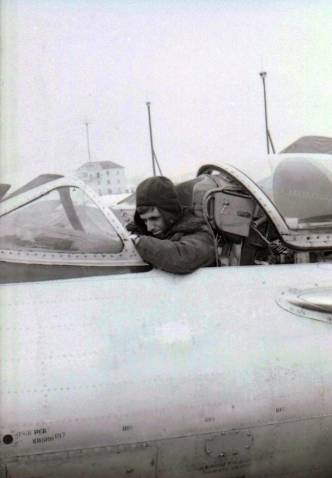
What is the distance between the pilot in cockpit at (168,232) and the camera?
9.91 feet

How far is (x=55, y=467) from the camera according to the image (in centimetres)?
253

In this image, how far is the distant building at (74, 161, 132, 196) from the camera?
11.5 ft

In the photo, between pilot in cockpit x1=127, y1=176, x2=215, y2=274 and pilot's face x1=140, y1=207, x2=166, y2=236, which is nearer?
pilot in cockpit x1=127, y1=176, x2=215, y2=274

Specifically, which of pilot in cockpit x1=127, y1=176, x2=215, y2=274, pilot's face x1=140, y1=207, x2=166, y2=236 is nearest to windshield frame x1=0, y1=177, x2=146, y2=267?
pilot in cockpit x1=127, y1=176, x2=215, y2=274

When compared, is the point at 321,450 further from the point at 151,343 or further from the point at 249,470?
the point at 151,343

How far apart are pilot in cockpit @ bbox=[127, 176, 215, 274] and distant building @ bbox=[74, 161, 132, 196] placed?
16.2 inches

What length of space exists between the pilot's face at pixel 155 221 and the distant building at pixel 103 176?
0.42 m

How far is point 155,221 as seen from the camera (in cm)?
341

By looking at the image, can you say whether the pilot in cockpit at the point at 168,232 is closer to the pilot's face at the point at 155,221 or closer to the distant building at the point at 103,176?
the pilot's face at the point at 155,221

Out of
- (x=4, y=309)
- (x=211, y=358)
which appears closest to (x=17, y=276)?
(x=4, y=309)

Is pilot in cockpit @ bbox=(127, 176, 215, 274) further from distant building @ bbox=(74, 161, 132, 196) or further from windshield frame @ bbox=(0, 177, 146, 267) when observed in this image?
distant building @ bbox=(74, 161, 132, 196)

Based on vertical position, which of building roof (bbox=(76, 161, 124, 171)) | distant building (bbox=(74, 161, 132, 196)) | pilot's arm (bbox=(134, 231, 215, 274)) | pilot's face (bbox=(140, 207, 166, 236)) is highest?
building roof (bbox=(76, 161, 124, 171))

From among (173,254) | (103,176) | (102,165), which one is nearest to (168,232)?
(173,254)

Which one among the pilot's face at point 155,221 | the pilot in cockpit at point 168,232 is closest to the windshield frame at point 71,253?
the pilot in cockpit at point 168,232
